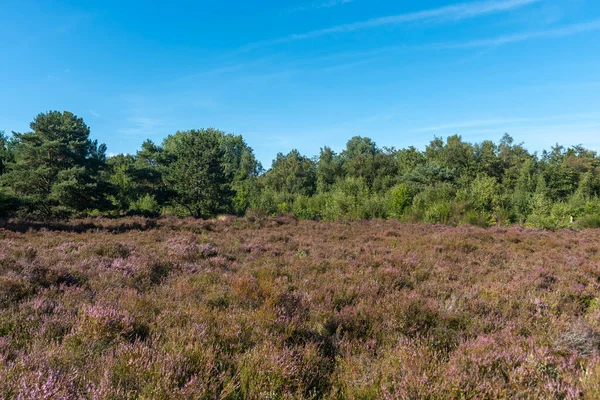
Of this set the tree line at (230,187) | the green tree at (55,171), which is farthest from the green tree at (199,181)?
the green tree at (55,171)

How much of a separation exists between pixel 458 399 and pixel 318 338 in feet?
4.79

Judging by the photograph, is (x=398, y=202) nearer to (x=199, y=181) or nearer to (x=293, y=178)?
(x=199, y=181)

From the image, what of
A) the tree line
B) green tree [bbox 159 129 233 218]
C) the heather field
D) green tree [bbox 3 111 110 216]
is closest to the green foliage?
the tree line

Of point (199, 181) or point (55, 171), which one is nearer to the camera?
point (55, 171)

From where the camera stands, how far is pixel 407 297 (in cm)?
477

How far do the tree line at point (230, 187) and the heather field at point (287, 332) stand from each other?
17.1m

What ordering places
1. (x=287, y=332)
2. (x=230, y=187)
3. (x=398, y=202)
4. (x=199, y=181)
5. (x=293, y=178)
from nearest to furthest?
(x=287, y=332), (x=398, y=202), (x=199, y=181), (x=230, y=187), (x=293, y=178)

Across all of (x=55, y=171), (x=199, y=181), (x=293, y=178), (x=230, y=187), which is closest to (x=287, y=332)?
(x=55, y=171)

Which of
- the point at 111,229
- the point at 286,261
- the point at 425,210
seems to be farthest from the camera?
the point at 425,210

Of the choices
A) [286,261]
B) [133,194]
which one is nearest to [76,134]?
[133,194]

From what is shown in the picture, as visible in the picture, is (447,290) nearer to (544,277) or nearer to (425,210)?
(544,277)

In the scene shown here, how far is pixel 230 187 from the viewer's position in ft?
109

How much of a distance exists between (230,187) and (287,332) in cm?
3092

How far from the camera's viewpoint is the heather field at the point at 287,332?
2344 millimetres
